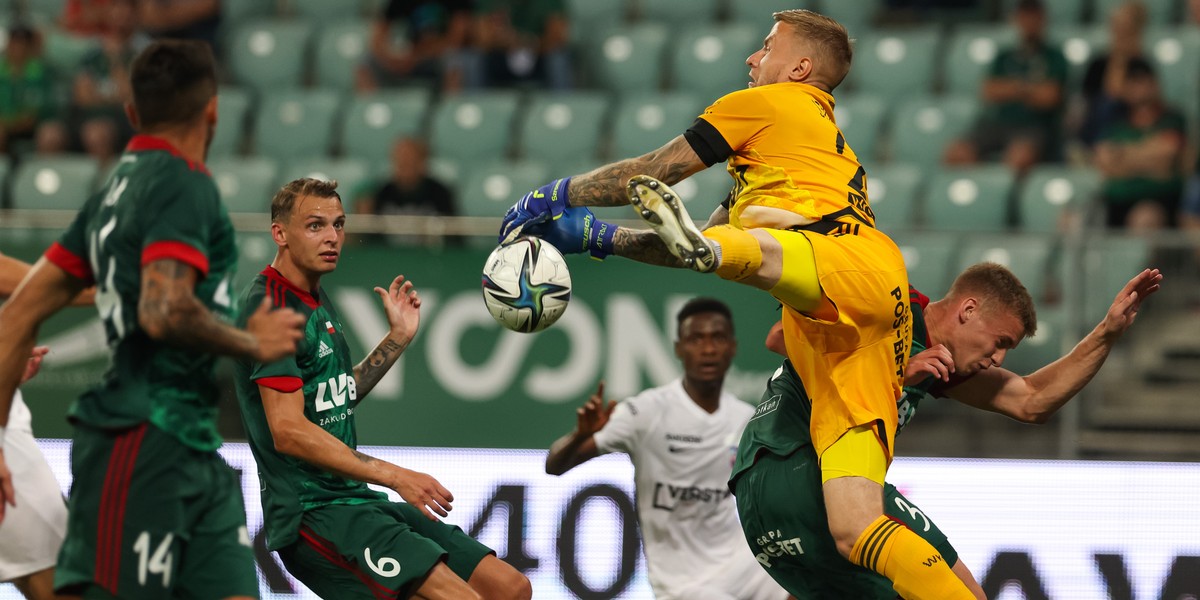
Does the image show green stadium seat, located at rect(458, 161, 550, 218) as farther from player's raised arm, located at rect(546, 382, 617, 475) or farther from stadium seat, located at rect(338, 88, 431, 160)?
player's raised arm, located at rect(546, 382, 617, 475)

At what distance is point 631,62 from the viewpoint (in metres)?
13.6

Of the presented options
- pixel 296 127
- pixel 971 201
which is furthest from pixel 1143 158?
pixel 296 127

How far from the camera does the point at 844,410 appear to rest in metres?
5.85

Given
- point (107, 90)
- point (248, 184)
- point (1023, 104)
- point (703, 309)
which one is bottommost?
point (703, 309)

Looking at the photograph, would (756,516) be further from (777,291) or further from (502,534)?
(502,534)

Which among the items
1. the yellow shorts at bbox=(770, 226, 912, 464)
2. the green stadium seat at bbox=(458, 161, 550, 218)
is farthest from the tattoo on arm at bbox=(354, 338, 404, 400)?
the green stadium seat at bbox=(458, 161, 550, 218)

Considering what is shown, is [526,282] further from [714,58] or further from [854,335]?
[714,58]

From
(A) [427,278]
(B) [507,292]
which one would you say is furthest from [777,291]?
(A) [427,278]

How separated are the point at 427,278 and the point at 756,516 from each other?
174 inches

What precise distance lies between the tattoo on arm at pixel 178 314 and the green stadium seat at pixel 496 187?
7.08m

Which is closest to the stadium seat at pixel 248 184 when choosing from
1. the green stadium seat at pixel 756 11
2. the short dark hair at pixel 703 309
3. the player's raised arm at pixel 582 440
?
the green stadium seat at pixel 756 11

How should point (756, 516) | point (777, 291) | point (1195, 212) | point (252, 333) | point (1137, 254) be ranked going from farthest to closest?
point (1195, 212) < point (1137, 254) < point (756, 516) < point (777, 291) < point (252, 333)

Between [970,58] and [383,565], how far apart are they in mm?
8558

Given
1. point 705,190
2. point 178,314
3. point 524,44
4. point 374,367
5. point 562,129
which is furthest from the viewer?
point 524,44
